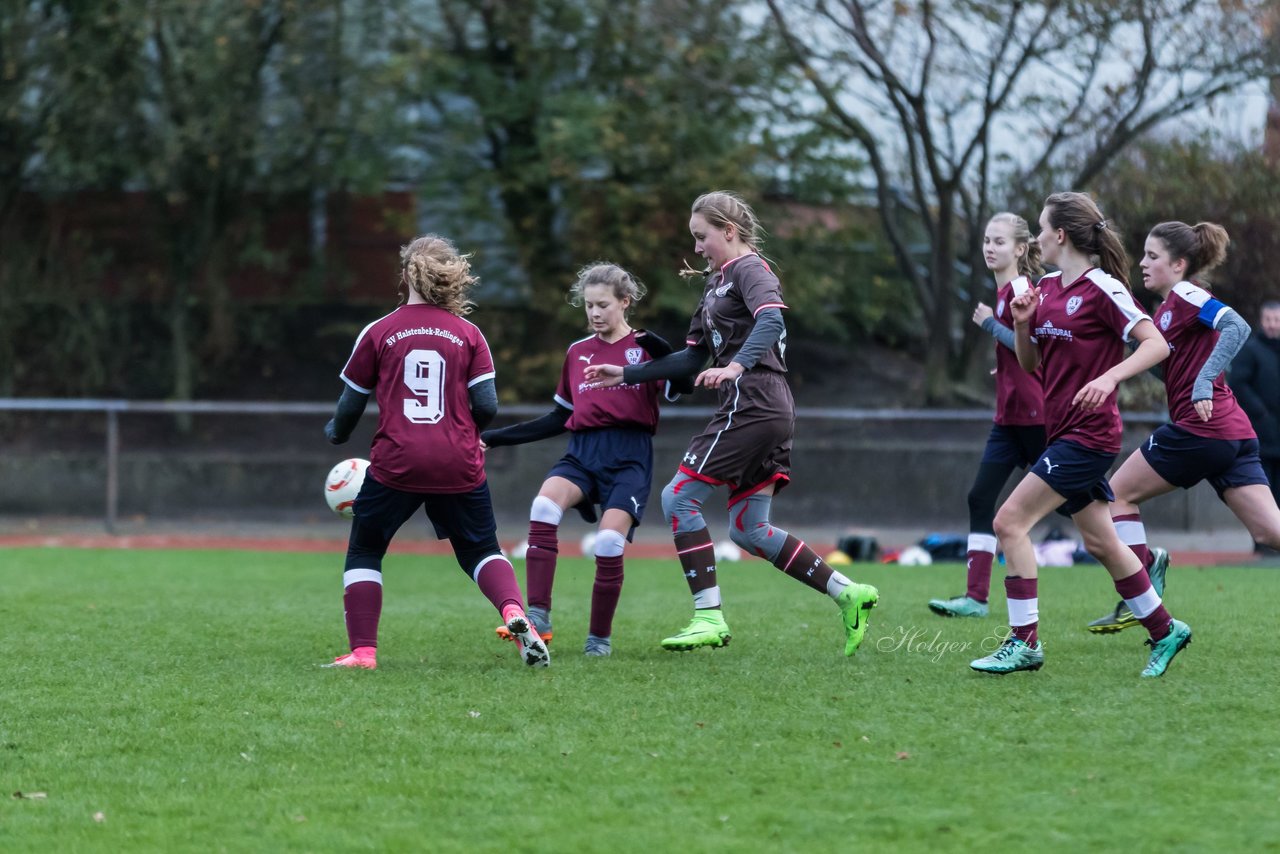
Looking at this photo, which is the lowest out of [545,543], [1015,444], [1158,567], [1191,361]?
[1158,567]

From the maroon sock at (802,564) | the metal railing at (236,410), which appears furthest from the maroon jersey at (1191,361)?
the metal railing at (236,410)

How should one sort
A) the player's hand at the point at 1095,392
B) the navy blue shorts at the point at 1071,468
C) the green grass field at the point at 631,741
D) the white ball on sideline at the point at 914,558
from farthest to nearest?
the white ball on sideline at the point at 914,558 → the navy blue shorts at the point at 1071,468 → the player's hand at the point at 1095,392 → the green grass field at the point at 631,741

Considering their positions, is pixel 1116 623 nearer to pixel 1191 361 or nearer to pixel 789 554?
pixel 1191 361

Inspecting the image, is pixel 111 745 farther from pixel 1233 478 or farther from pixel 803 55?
pixel 803 55

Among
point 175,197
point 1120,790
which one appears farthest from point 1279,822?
point 175,197

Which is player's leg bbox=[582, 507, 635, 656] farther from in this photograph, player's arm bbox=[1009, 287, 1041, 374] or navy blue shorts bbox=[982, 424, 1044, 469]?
navy blue shorts bbox=[982, 424, 1044, 469]

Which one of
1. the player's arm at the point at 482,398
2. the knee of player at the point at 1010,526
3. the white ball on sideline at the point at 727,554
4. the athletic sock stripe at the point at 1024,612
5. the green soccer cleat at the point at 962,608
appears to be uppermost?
the player's arm at the point at 482,398

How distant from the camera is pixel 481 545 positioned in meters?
6.61

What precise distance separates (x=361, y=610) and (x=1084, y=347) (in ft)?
10.6

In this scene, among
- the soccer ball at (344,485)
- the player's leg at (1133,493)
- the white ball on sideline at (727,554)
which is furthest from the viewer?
the white ball on sideline at (727,554)

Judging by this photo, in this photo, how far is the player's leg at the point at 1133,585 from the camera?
606 centimetres

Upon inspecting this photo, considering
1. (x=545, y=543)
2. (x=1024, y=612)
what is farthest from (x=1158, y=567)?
(x=545, y=543)

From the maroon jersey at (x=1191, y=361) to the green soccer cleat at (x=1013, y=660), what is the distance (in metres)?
1.72

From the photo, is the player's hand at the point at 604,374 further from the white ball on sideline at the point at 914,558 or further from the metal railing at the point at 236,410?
the metal railing at the point at 236,410
